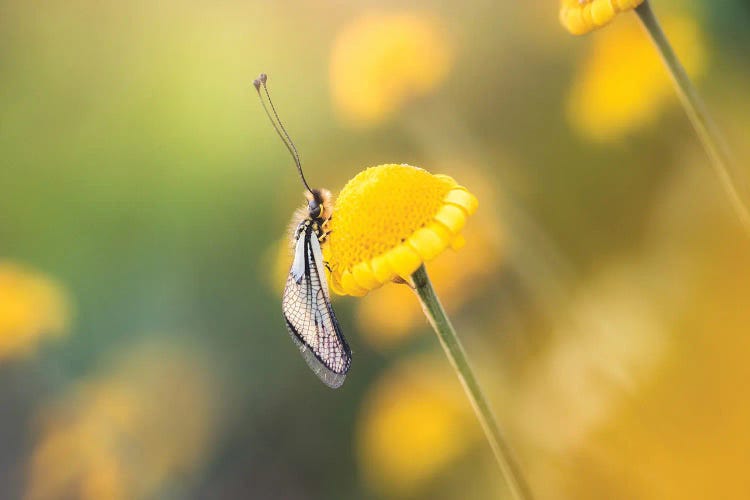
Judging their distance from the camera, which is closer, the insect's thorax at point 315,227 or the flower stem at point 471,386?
the flower stem at point 471,386

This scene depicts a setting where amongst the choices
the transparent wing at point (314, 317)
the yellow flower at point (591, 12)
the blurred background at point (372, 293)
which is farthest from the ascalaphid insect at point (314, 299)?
the blurred background at point (372, 293)

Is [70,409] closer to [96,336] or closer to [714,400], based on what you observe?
[96,336]

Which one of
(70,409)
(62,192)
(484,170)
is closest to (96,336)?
(70,409)

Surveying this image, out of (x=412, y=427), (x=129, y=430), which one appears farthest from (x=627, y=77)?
(x=129, y=430)

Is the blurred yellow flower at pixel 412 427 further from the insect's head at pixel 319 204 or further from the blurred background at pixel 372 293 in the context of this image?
the insect's head at pixel 319 204

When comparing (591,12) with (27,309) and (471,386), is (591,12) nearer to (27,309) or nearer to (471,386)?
(471,386)

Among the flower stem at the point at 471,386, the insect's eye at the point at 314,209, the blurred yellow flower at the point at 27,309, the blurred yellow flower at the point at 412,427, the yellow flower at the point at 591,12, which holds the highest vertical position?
the blurred yellow flower at the point at 27,309
